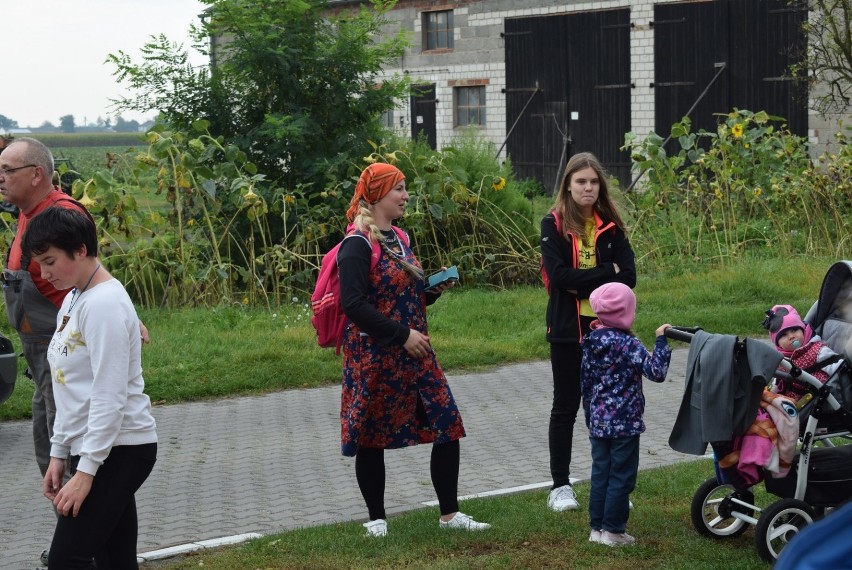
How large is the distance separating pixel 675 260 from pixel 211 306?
6.07 meters

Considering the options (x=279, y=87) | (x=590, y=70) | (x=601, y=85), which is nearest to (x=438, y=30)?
(x=590, y=70)

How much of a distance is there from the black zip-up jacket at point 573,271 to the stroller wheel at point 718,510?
3.54 ft

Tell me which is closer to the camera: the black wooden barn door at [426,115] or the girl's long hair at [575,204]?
the girl's long hair at [575,204]

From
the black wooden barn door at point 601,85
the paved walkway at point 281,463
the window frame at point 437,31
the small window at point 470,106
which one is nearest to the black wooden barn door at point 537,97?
the black wooden barn door at point 601,85

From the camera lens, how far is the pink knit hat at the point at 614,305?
572 cm

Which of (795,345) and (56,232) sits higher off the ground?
(56,232)

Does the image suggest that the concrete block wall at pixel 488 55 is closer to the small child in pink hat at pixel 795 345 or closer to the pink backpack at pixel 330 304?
the small child in pink hat at pixel 795 345

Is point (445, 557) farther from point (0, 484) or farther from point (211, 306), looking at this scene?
point (211, 306)

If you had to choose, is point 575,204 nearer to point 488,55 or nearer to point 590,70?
point 590,70

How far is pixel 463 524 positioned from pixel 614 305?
1457 millimetres

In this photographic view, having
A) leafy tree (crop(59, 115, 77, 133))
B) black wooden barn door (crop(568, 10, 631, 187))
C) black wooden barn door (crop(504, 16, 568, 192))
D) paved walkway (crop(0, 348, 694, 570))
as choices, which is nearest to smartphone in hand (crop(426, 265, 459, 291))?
paved walkway (crop(0, 348, 694, 570))

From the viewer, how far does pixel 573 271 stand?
6.42 meters

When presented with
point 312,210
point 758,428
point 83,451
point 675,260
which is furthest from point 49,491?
point 675,260

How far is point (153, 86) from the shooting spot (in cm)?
1605
